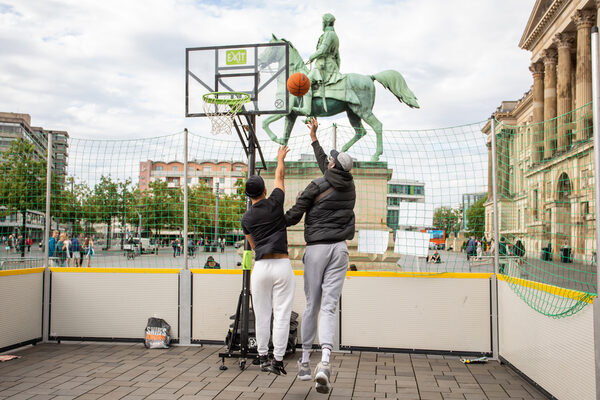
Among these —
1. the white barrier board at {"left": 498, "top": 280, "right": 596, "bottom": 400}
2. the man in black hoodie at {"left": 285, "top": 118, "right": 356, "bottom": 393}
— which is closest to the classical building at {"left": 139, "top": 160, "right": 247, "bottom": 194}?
the man in black hoodie at {"left": 285, "top": 118, "right": 356, "bottom": 393}

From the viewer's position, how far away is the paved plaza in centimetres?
461

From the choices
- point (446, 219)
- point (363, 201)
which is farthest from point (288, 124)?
point (446, 219)

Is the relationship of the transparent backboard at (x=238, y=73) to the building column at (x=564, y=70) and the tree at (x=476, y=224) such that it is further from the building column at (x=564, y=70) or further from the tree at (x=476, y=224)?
the building column at (x=564, y=70)

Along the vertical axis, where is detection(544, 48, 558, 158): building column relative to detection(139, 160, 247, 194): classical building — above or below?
above

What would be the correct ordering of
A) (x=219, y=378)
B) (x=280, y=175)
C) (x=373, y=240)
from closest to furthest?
(x=280, y=175)
(x=219, y=378)
(x=373, y=240)

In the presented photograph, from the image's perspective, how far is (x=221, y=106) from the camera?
6.05m

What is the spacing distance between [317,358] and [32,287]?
14.0ft

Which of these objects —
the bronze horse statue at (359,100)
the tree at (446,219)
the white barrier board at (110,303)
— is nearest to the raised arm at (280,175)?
the tree at (446,219)

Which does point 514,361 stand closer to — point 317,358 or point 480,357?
point 480,357

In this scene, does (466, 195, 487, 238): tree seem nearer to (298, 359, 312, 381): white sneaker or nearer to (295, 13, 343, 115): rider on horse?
(298, 359, 312, 381): white sneaker

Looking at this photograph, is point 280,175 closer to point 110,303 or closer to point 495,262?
point 495,262

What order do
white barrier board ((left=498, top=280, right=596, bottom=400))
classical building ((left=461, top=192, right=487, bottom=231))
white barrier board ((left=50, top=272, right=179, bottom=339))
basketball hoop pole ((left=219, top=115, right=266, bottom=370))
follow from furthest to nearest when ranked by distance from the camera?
white barrier board ((left=50, top=272, right=179, bottom=339))
classical building ((left=461, top=192, right=487, bottom=231))
basketball hoop pole ((left=219, top=115, right=266, bottom=370))
white barrier board ((left=498, top=280, right=596, bottom=400))

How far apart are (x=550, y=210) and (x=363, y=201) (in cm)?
337

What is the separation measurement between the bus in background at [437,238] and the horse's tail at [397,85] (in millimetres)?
5956
